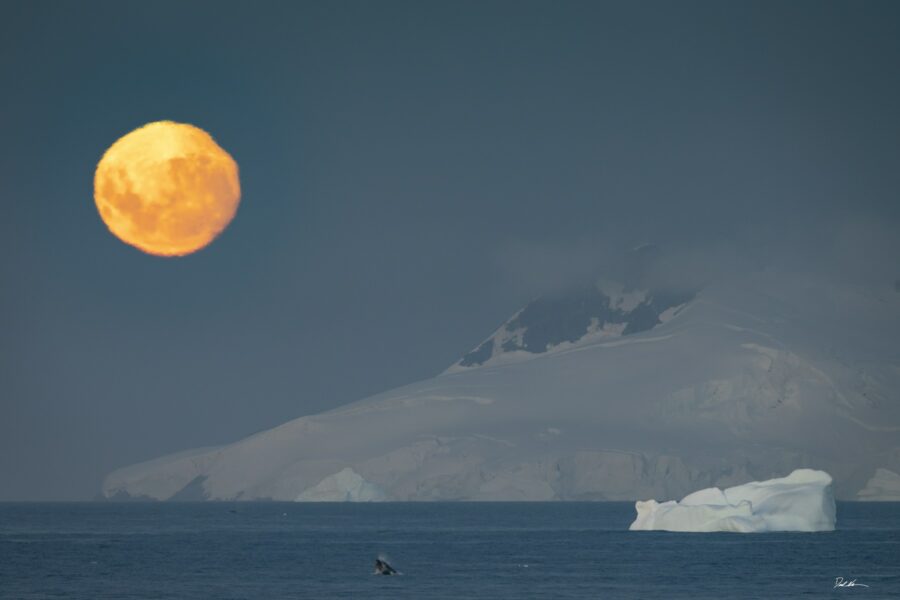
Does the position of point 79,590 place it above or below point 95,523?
below

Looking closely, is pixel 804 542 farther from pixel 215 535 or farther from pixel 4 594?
pixel 4 594

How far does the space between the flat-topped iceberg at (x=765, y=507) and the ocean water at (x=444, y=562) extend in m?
1.39

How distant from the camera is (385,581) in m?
85.4

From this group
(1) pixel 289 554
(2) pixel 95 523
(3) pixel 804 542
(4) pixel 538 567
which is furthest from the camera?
(2) pixel 95 523

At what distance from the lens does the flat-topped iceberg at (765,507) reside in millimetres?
122188

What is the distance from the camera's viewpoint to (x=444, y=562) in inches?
3967

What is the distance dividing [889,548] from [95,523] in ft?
309

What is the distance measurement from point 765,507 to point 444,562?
1365 inches

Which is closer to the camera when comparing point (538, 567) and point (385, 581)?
point (385, 581)

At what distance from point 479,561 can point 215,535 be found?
4587 centimetres

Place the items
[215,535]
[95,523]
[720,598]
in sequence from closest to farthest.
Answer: [720,598] < [215,535] < [95,523]

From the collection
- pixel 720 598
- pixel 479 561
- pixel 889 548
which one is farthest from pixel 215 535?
pixel 720 598
